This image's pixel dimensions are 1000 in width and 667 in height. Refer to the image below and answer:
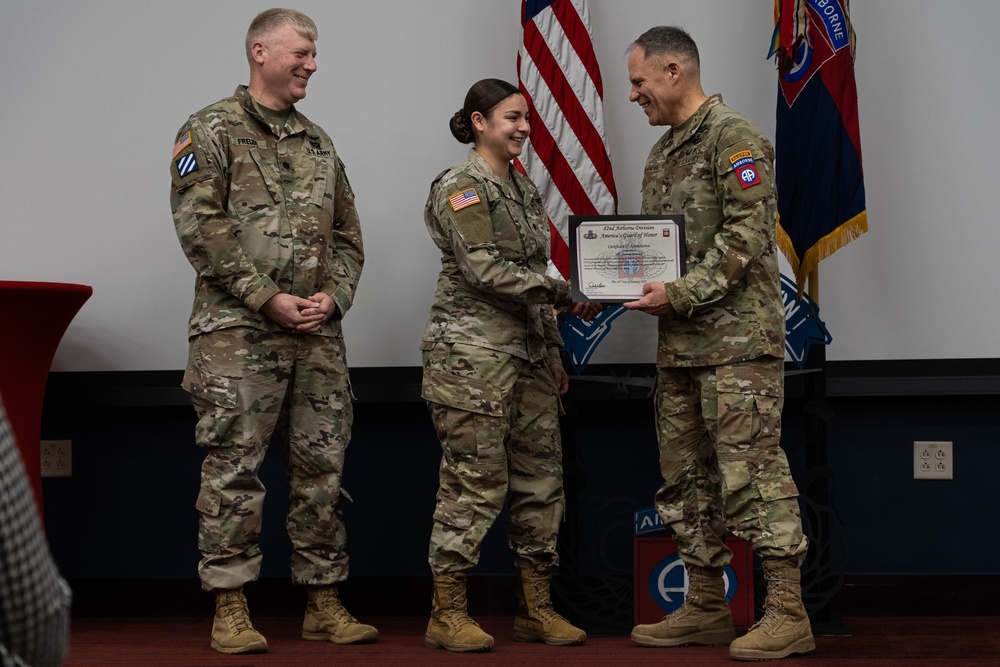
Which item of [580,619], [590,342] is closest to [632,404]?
[590,342]

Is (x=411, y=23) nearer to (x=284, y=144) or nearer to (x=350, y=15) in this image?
(x=350, y=15)

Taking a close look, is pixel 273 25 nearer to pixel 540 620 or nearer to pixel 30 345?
pixel 30 345

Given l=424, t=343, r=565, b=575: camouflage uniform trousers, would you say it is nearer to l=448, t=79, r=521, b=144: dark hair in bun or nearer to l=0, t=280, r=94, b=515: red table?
l=448, t=79, r=521, b=144: dark hair in bun

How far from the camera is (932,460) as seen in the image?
321 centimetres

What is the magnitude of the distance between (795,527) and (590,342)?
91 cm

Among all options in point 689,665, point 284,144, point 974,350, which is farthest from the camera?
point 974,350

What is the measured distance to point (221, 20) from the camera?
11.0 ft

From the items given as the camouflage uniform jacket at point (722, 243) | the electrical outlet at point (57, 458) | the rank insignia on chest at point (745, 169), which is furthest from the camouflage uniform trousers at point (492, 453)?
the electrical outlet at point (57, 458)

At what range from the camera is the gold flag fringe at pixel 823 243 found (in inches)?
115

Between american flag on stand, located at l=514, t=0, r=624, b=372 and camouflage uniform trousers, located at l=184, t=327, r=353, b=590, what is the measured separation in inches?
30.3

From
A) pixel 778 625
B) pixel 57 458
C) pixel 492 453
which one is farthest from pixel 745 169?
pixel 57 458

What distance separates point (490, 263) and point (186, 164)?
2.73 ft

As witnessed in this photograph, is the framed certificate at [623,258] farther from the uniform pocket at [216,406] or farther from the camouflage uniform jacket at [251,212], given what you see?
the uniform pocket at [216,406]

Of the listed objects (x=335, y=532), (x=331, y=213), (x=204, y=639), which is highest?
(x=331, y=213)
